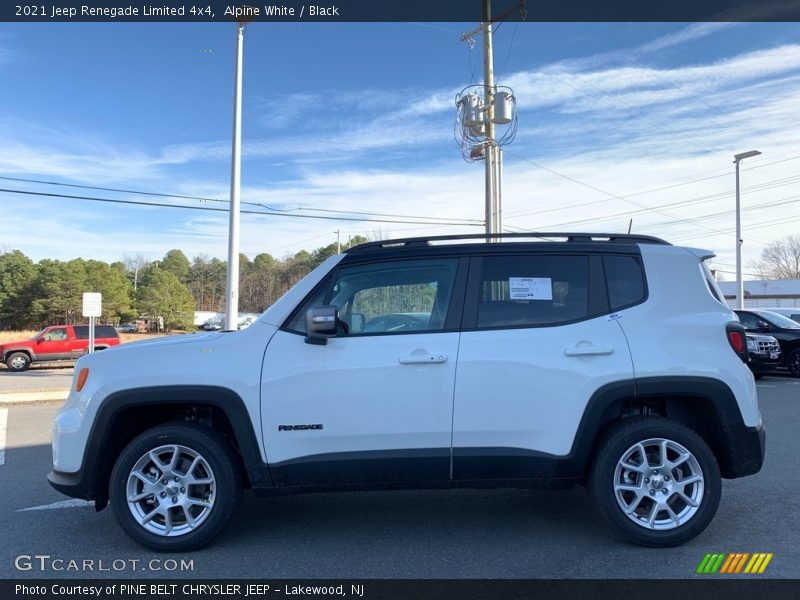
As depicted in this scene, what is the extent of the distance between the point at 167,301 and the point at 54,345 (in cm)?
4330

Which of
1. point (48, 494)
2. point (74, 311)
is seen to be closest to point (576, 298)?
point (48, 494)

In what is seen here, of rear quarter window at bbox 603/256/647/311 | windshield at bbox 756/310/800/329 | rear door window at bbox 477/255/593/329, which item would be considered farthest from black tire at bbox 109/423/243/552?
windshield at bbox 756/310/800/329

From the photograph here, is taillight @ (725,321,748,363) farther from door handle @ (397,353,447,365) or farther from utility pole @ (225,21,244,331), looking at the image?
utility pole @ (225,21,244,331)

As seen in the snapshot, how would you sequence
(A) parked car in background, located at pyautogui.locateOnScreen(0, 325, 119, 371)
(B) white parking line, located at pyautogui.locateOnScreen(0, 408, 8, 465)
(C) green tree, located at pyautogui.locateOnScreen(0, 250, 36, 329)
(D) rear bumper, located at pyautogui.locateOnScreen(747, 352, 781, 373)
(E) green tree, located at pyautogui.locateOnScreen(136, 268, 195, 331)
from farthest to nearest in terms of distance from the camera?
(E) green tree, located at pyautogui.locateOnScreen(136, 268, 195, 331) < (C) green tree, located at pyautogui.locateOnScreen(0, 250, 36, 329) < (A) parked car in background, located at pyautogui.locateOnScreen(0, 325, 119, 371) < (D) rear bumper, located at pyautogui.locateOnScreen(747, 352, 781, 373) < (B) white parking line, located at pyautogui.locateOnScreen(0, 408, 8, 465)

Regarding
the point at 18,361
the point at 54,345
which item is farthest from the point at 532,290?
the point at 54,345

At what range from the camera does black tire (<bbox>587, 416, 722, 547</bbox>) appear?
391 cm

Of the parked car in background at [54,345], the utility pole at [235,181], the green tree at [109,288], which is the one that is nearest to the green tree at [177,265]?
the green tree at [109,288]

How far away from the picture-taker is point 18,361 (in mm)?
24719

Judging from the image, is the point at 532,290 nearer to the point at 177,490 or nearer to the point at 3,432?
the point at 177,490

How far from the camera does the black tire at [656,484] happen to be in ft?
12.8

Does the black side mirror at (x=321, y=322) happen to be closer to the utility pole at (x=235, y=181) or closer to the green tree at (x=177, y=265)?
the utility pole at (x=235, y=181)

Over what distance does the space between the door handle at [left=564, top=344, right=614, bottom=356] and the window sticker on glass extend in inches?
15.1
